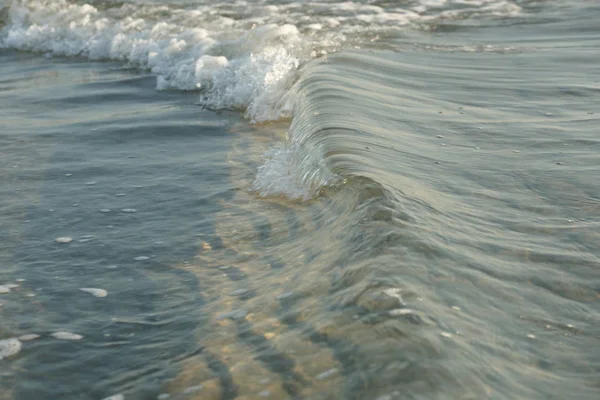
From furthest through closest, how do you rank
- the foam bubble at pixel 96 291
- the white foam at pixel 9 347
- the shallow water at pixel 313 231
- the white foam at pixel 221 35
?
the white foam at pixel 221 35 < the foam bubble at pixel 96 291 < the white foam at pixel 9 347 < the shallow water at pixel 313 231

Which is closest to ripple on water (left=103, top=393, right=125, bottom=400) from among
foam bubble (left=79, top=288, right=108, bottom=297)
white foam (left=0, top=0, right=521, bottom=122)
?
foam bubble (left=79, top=288, right=108, bottom=297)

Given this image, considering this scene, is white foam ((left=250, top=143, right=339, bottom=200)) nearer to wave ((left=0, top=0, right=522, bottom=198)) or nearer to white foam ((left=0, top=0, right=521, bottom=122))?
wave ((left=0, top=0, right=522, bottom=198))

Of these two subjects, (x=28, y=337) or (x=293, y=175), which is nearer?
(x=28, y=337)

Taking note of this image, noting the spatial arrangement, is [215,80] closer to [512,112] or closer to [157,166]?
[157,166]

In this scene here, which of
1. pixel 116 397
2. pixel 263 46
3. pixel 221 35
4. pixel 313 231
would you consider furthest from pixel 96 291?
pixel 221 35

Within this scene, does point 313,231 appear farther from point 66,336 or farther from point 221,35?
point 221,35

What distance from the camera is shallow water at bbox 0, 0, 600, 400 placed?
2490mm

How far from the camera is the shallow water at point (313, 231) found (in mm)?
2490

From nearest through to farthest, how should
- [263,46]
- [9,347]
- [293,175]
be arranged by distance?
[9,347] < [293,175] < [263,46]

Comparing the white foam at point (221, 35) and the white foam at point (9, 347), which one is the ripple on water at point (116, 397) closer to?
the white foam at point (9, 347)

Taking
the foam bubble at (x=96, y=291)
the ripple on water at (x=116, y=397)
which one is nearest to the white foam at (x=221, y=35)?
the foam bubble at (x=96, y=291)

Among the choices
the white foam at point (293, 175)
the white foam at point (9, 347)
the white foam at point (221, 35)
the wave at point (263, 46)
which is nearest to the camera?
the white foam at point (9, 347)

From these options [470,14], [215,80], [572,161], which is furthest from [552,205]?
[470,14]

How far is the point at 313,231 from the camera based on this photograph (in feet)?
12.2
